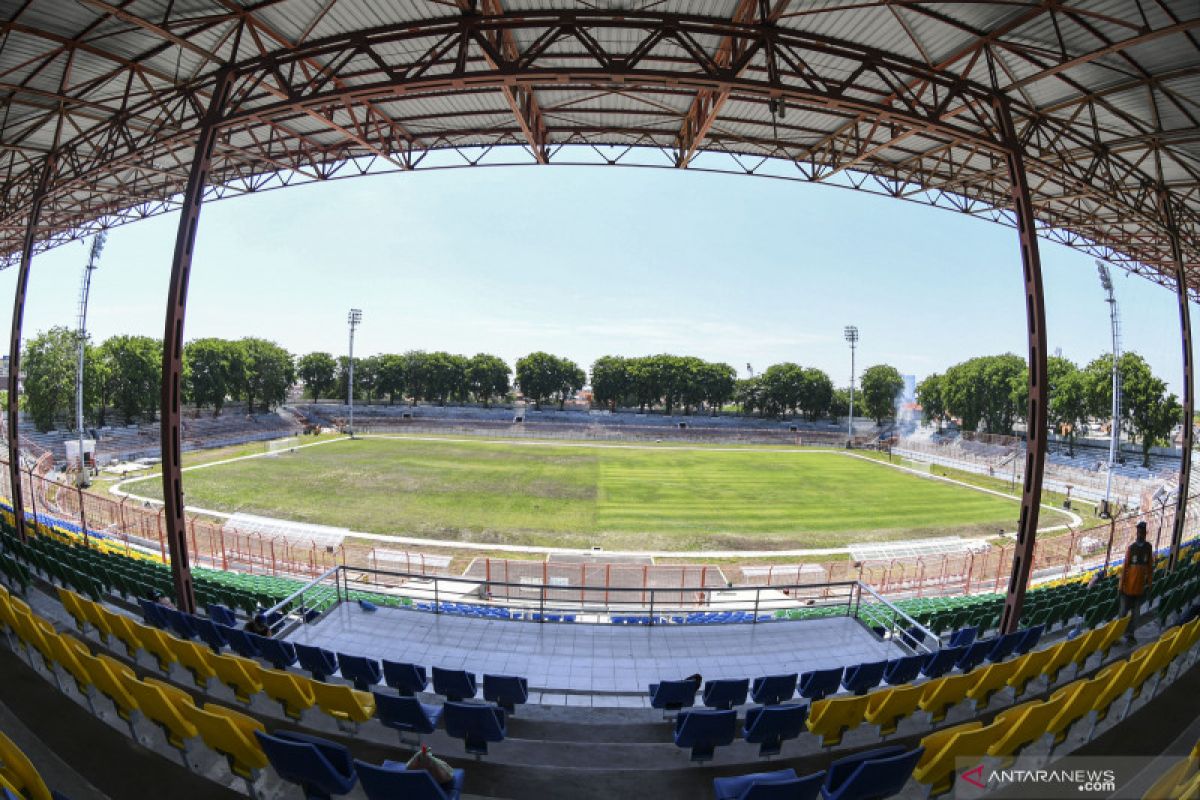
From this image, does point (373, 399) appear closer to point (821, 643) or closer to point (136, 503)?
point (136, 503)

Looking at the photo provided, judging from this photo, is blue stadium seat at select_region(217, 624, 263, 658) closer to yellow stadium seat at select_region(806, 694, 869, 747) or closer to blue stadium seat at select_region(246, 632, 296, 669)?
blue stadium seat at select_region(246, 632, 296, 669)

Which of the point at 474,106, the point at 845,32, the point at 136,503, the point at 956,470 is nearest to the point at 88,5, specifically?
the point at 474,106

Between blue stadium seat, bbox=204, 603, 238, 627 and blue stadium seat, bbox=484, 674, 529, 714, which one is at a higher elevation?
blue stadium seat, bbox=484, 674, 529, 714

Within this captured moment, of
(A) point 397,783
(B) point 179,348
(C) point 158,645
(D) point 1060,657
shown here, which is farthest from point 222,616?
(D) point 1060,657

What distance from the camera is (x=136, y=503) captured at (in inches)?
1114

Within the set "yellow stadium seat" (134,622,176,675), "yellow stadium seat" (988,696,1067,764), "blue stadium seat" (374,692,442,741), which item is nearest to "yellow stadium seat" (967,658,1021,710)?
"yellow stadium seat" (988,696,1067,764)

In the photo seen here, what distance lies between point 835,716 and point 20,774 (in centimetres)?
747

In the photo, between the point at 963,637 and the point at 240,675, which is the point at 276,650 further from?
the point at 963,637

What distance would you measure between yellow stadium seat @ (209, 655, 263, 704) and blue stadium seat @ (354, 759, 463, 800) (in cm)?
264

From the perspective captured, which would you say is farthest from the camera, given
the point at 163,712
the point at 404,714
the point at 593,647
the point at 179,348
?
the point at 179,348

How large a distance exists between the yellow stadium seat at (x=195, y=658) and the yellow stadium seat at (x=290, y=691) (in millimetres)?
978

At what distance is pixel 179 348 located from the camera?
934 cm

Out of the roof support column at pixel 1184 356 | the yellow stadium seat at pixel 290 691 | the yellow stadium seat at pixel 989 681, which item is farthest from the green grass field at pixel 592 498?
the yellow stadium seat at pixel 290 691

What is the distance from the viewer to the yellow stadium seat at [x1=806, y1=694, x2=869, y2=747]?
5.62 meters
